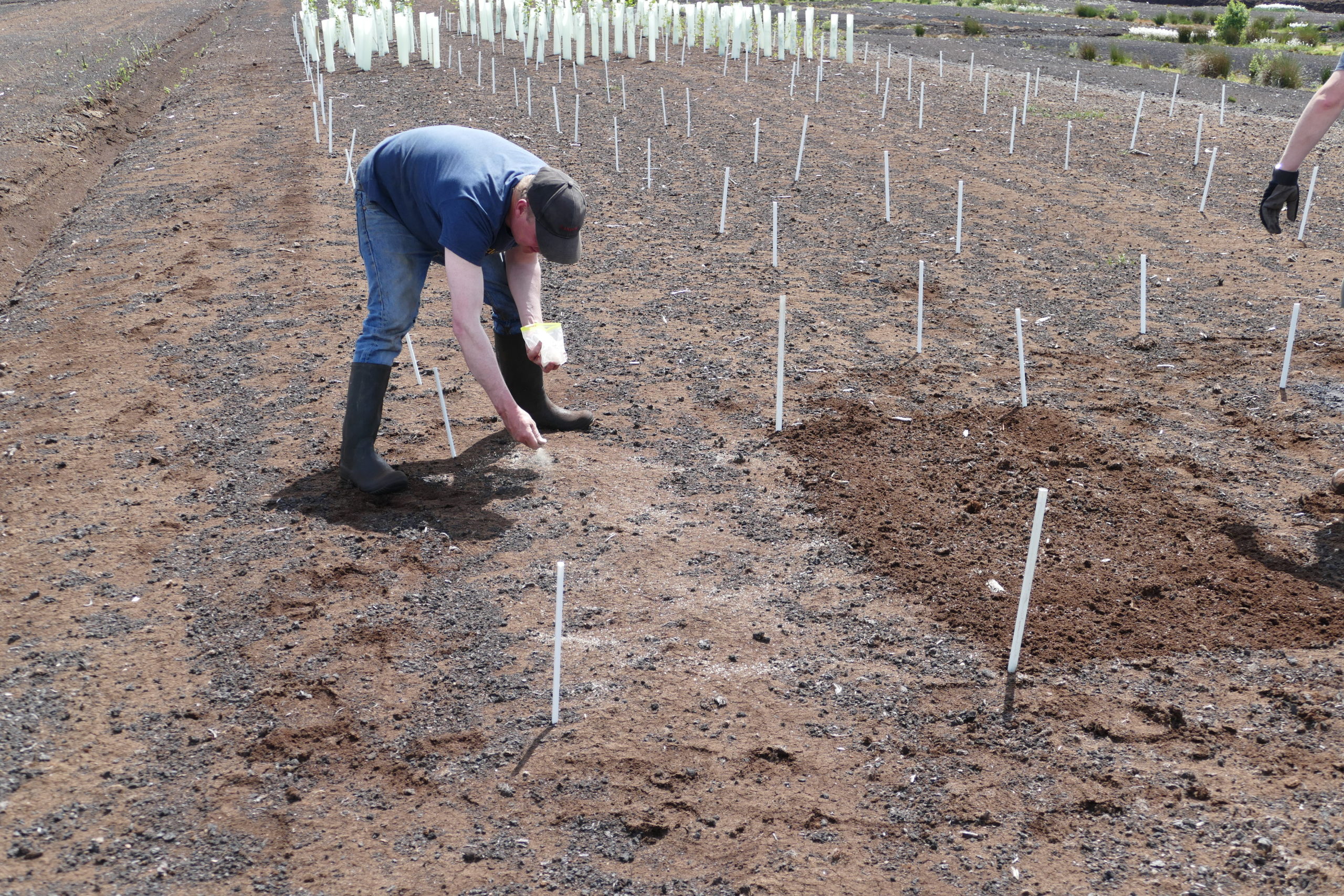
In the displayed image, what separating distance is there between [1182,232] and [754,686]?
6.52 metres

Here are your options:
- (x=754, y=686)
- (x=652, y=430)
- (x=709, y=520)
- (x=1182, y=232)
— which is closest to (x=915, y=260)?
(x=1182, y=232)

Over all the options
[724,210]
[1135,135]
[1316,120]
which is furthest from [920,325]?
[1135,135]

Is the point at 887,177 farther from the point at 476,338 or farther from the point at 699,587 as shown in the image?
the point at 699,587

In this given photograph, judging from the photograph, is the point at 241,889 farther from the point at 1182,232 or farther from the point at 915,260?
the point at 1182,232

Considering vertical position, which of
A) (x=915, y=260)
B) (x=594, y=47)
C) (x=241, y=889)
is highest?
(x=594, y=47)

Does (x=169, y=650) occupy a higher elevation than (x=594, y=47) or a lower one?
lower

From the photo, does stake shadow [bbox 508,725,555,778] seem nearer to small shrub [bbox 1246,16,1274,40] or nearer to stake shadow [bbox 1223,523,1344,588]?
stake shadow [bbox 1223,523,1344,588]

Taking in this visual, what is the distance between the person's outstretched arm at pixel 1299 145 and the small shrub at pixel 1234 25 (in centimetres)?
2453

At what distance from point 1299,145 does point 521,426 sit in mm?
3211

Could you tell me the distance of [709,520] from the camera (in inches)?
162

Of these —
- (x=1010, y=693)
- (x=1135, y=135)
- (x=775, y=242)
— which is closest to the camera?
(x=1010, y=693)

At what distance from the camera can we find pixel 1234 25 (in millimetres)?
25328

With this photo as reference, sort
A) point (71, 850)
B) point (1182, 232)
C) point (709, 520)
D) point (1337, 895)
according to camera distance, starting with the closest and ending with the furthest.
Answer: point (1337, 895)
point (71, 850)
point (709, 520)
point (1182, 232)

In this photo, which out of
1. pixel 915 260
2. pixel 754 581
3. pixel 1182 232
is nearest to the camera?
pixel 754 581
